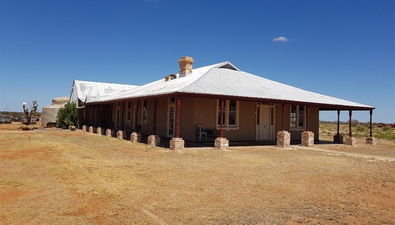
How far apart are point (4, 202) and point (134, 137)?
11285 millimetres

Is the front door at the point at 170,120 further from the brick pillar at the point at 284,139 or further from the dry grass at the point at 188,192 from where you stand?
the dry grass at the point at 188,192

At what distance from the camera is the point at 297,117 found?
19812mm

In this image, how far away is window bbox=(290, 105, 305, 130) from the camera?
1962 centimetres

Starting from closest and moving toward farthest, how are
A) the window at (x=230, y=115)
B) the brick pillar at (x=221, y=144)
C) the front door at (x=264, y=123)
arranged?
the brick pillar at (x=221, y=144) → the window at (x=230, y=115) → the front door at (x=264, y=123)

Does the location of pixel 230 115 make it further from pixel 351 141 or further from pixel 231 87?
pixel 351 141

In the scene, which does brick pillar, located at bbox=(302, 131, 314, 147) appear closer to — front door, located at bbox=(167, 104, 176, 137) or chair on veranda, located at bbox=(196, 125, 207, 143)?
chair on veranda, located at bbox=(196, 125, 207, 143)

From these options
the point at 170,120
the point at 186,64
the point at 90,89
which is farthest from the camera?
the point at 90,89

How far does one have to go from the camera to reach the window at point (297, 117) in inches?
773

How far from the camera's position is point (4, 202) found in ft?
15.8

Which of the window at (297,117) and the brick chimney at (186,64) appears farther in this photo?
the brick chimney at (186,64)

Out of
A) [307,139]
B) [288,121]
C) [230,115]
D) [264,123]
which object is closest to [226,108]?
[230,115]

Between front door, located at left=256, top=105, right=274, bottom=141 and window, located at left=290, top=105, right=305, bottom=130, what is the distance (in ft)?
5.62

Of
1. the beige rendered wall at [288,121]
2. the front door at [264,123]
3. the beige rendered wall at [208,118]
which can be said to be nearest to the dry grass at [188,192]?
the beige rendered wall at [208,118]

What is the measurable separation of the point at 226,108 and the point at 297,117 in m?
5.68
